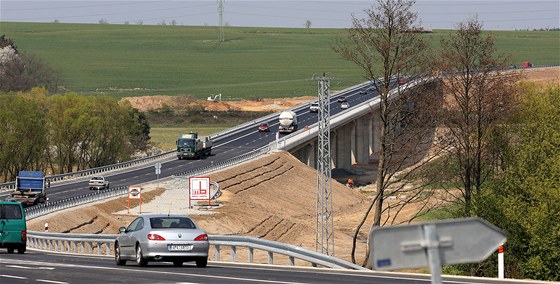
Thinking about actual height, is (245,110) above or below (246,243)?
below

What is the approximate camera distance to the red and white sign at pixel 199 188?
73.1 m

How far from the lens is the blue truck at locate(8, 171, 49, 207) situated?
74.2m

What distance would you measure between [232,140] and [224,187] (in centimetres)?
4080

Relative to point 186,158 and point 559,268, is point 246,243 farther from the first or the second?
point 186,158

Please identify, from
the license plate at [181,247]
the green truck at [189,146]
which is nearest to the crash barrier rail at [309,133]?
the green truck at [189,146]

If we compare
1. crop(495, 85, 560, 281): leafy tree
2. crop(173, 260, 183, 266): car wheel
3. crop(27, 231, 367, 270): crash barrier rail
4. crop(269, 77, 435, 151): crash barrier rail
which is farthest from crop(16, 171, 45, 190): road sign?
crop(173, 260, 183, 266): car wheel

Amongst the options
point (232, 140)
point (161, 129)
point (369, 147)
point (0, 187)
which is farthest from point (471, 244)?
point (161, 129)

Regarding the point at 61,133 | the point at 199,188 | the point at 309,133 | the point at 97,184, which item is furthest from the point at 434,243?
the point at 309,133

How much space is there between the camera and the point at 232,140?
433 feet

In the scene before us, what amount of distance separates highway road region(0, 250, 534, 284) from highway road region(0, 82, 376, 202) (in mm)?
52066

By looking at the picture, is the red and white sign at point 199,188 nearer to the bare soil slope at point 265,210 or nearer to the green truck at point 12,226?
the bare soil slope at point 265,210

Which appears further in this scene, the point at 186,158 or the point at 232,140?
the point at 232,140

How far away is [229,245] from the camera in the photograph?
3109 cm

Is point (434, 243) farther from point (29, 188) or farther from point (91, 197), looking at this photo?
point (29, 188)
